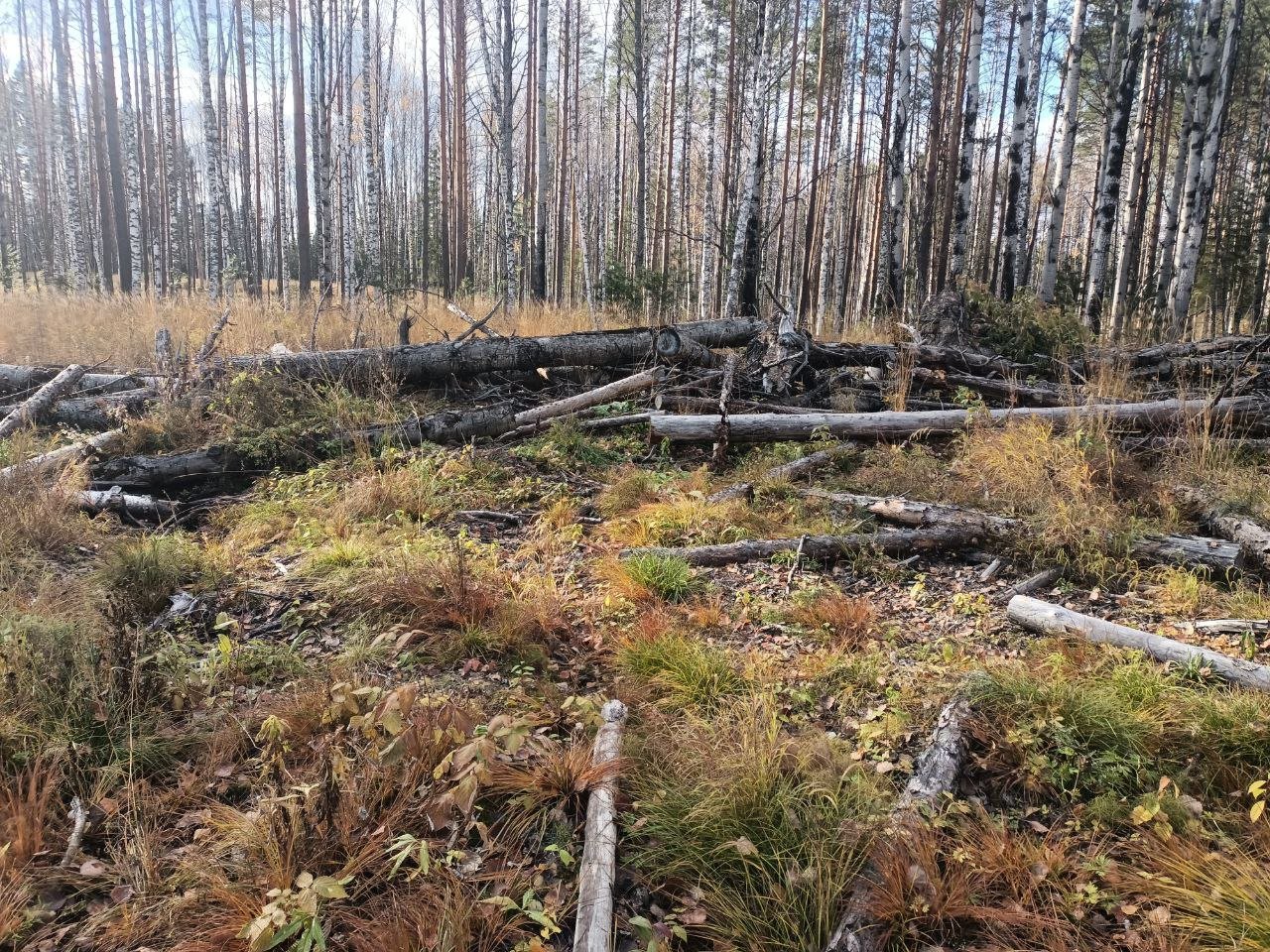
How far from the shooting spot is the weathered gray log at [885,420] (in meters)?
6.14

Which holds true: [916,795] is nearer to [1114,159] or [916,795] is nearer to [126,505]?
[126,505]

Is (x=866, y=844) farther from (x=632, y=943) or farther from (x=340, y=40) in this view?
(x=340, y=40)

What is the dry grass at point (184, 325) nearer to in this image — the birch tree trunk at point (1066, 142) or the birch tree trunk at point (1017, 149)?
the birch tree trunk at point (1017, 149)

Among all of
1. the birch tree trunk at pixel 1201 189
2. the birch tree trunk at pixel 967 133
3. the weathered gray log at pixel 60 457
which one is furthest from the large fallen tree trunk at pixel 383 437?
the birch tree trunk at pixel 1201 189

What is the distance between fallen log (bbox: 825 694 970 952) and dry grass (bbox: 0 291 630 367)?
24.6 feet

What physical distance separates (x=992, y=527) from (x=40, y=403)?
8.56m

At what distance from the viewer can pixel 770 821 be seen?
2432 mm

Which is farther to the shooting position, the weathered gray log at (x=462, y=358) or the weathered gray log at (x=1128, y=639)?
the weathered gray log at (x=462, y=358)

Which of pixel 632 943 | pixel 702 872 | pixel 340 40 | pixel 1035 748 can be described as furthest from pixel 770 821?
pixel 340 40

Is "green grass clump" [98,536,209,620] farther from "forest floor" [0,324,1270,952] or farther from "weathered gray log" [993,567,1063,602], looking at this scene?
"weathered gray log" [993,567,1063,602]

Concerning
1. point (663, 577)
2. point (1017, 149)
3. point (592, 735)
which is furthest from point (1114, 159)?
point (592, 735)

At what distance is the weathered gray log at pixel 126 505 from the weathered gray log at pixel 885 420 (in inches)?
160

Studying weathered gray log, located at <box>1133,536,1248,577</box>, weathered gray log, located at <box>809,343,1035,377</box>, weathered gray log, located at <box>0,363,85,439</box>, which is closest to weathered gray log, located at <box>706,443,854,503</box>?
weathered gray log, located at <box>809,343,1035,377</box>

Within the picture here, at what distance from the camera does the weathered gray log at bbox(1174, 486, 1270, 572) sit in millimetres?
4311
